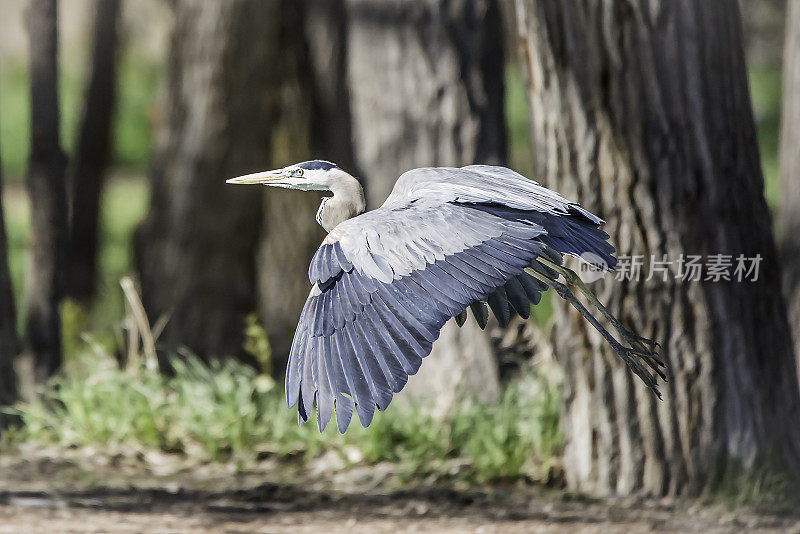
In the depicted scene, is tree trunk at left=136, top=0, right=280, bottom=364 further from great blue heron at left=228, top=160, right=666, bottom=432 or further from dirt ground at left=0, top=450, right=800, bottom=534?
great blue heron at left=228, top=160, right=666, bottom=432

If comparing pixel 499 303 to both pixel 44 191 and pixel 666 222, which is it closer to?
pixel 666 222

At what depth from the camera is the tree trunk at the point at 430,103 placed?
562 cm

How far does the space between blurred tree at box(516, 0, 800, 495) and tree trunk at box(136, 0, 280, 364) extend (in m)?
3.43

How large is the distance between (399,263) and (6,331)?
10.7 ft

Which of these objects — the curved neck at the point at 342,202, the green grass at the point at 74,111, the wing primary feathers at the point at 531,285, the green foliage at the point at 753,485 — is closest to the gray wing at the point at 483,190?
the curved neck at the point at 342,202

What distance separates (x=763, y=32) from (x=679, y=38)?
1802 cm

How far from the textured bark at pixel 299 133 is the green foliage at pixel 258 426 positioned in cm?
200

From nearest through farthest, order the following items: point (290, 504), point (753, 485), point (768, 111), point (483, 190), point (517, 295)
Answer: point (483, 190)
point (517, 295)
point (753, 485)
point (290, 504)
point (768, 111)

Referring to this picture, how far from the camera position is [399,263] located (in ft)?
10.1

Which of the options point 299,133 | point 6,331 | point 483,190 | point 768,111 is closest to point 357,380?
point 483,190

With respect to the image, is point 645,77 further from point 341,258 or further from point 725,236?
point 341,258

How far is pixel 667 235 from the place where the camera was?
4590mm

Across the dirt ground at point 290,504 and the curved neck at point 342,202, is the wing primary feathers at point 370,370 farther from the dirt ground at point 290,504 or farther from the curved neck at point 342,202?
the dirt ground at point 290,504

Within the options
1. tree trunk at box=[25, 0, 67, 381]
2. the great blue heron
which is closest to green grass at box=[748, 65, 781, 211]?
tree trunk at box=[25, 0, 67, 381]
